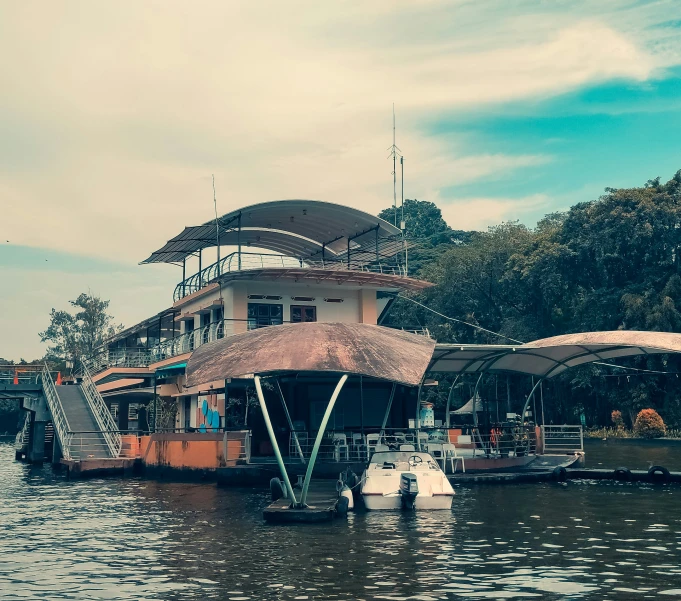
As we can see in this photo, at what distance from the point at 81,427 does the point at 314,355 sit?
2544 centimetres

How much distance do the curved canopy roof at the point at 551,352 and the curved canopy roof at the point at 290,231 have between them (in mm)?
11826

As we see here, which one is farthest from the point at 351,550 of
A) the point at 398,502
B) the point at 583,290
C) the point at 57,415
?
the point at 583,290

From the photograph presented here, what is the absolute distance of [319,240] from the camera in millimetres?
54062

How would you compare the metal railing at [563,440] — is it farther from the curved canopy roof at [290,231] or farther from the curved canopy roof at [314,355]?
the curved canopy roof at [290,231]

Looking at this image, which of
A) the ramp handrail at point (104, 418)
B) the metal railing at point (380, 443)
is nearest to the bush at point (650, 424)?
the metal railing at point (380, 443)

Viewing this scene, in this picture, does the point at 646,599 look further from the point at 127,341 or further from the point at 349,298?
the point at 127,341

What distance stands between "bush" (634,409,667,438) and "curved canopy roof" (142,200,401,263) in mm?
27206

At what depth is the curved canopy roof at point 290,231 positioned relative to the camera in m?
→ 47.9

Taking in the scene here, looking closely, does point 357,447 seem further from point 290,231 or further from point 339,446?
point 290,231

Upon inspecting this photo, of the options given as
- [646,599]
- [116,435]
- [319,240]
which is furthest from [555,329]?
[646,599]

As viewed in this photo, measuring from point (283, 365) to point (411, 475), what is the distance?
17.5 feet

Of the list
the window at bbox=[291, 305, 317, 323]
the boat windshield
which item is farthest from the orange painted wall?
the window at bbox=[291, 305, 317, 323]

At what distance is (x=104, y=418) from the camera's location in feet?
163

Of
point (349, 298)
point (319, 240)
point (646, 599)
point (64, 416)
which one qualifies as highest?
point (319, 240)
